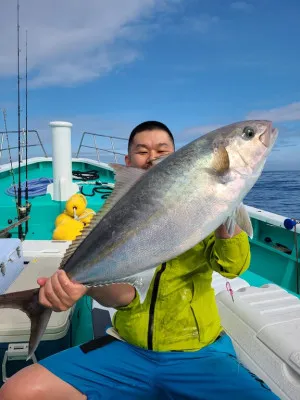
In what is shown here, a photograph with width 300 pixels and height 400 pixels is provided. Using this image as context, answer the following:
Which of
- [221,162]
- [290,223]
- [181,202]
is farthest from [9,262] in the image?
[290,223]

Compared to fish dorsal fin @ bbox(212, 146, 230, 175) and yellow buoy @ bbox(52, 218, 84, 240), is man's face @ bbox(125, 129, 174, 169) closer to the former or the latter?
fish dorsal fin @ bbox(212, 146, 230, 175)

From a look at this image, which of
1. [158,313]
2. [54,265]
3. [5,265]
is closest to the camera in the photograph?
[158,313]

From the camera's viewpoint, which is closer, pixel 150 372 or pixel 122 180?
pixel 122 180

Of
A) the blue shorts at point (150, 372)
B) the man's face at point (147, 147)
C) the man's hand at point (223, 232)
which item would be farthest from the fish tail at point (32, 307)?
the man's face at point (147, 147)

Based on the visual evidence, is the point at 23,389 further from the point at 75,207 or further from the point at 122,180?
the point at 75,207

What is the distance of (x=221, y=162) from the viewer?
158 cm

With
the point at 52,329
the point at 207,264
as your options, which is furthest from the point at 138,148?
the point at 52,329

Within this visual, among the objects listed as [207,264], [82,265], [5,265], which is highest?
[82,265]

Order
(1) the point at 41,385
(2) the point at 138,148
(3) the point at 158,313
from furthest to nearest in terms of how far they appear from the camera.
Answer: (2) the point at 138,148
(3) the point at 158,313
(1) the point at 41,385

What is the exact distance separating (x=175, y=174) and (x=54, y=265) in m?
2.79

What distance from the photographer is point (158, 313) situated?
2467 millimetres

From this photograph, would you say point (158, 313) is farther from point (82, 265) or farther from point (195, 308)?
point (82, 265)

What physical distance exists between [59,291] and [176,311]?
0.94 m

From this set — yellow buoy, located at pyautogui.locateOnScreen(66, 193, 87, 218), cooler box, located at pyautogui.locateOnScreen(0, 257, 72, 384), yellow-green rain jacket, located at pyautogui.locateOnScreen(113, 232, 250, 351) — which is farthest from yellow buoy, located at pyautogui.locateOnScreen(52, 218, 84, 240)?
yellow-green rain jacket, located at pyautogui.locateOnScreen(113, 232, 250, 351)
